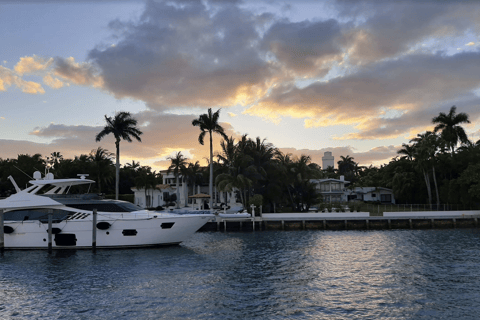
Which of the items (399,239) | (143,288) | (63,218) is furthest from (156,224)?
(399,239)

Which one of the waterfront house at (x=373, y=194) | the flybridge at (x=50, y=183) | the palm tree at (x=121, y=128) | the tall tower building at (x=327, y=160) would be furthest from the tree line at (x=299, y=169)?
the tall tower building at (x=327, y=160)

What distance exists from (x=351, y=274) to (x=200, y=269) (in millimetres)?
9315

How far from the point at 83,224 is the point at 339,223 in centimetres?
3075

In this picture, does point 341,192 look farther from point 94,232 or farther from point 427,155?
point 94,232

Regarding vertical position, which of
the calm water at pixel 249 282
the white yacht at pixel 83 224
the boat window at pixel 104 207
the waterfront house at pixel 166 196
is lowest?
the calm water at pixel 249 282

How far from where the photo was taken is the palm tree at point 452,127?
66.4 meters

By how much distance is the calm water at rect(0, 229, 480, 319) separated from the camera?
1606cm

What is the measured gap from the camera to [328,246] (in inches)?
1308

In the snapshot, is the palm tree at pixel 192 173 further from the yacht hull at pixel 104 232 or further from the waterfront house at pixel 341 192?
the yacht hull at pixel 104 232

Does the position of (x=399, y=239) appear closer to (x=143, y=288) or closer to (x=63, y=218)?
(x=143, y=288)

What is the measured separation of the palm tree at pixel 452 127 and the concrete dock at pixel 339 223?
21368mm

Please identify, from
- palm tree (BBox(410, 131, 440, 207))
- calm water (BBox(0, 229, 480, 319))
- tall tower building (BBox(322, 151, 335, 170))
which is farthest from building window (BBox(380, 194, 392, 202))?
tall tower building (BBox(322, 151, 335, 170))

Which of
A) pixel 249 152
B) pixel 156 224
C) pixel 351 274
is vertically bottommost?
pixel 351 274

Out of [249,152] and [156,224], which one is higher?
[249,152]
